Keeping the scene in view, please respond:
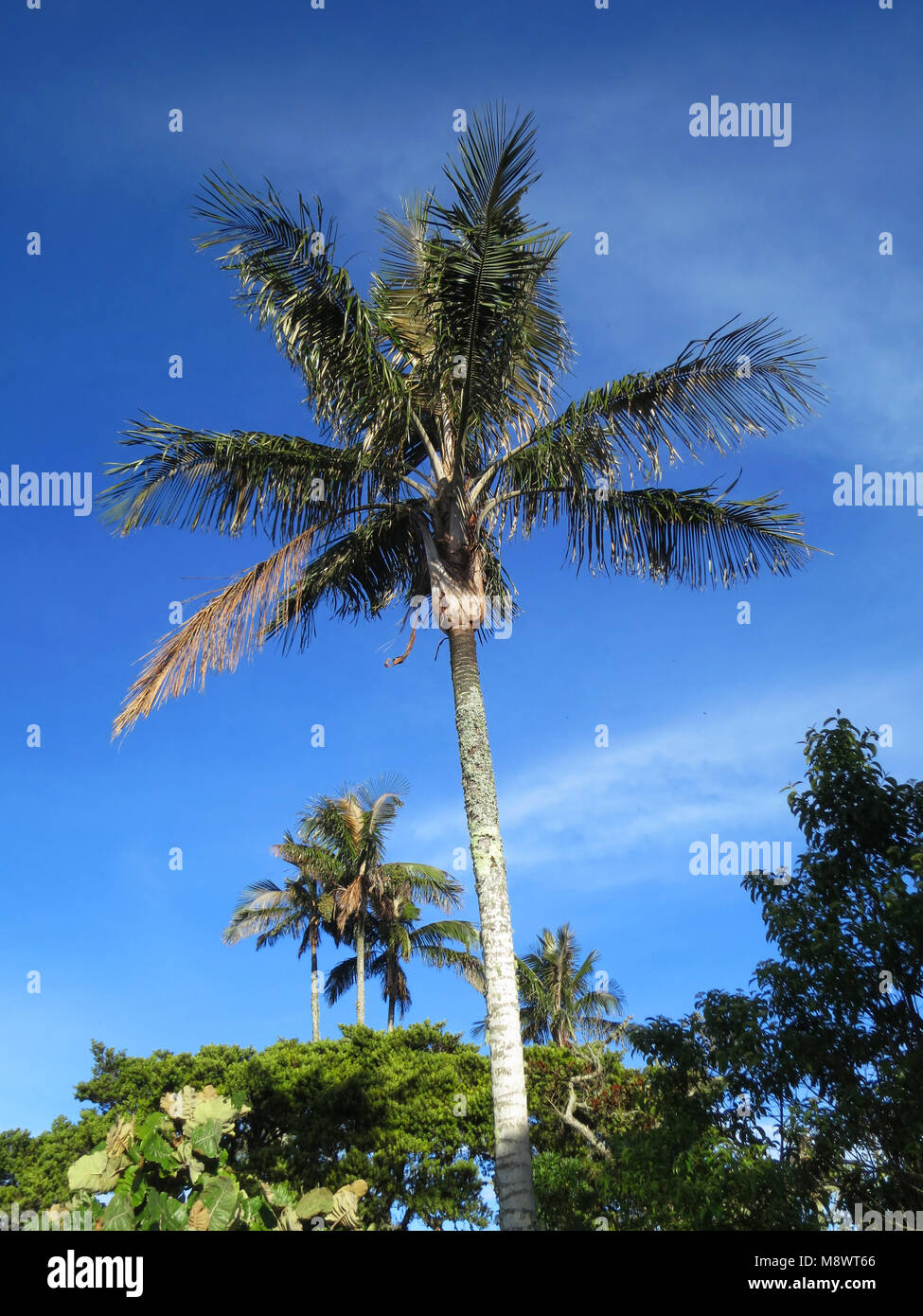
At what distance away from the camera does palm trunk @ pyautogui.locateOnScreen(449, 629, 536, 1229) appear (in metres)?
8.05

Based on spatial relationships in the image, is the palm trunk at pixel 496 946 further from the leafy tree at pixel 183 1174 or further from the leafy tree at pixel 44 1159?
the leafy tree at pixel 44 1159

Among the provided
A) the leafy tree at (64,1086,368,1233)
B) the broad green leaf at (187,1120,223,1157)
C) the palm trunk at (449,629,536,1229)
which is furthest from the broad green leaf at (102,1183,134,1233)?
the palm trunk at (449,629,536,1229)

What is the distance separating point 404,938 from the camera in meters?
30.3

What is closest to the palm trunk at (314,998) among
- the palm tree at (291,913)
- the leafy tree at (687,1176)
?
the palm tree at (291,913)

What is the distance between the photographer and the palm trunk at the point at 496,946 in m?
8.05

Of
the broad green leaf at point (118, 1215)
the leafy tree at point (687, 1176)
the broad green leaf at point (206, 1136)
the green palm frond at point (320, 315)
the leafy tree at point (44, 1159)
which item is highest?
the green palm frond at point (320, 315)

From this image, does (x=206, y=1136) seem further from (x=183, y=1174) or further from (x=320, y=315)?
(x=320, y=315)

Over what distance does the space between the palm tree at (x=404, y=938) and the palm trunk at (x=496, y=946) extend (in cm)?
2120

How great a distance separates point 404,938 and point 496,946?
873 inches

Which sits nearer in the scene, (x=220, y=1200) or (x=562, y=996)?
(x=220, y=1200)

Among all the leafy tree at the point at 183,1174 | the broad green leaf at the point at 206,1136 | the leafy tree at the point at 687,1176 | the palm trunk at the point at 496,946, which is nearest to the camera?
the leafy tree at the point at 183,1174

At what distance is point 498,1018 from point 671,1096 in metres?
3.32

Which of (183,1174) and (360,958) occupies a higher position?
(183,1174)

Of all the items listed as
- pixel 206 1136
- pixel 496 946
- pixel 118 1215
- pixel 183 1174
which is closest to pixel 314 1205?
pixel 206 1136
